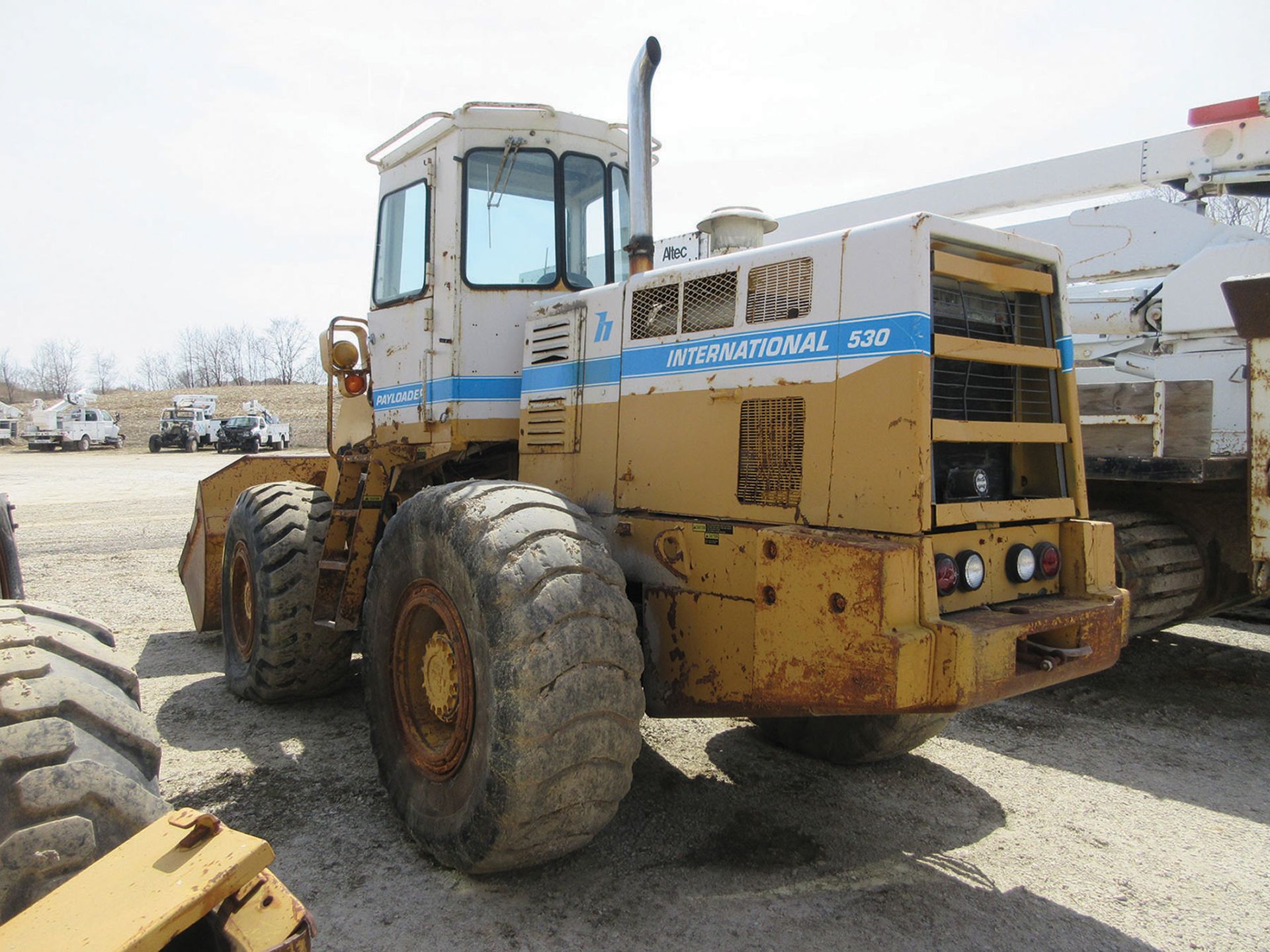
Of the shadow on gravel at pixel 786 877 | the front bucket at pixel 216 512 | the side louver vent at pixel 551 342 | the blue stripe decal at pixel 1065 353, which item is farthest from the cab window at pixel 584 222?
the front bucket at pixel 216 512

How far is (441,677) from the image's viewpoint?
3.72m

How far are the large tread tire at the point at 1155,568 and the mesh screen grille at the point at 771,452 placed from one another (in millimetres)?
3254

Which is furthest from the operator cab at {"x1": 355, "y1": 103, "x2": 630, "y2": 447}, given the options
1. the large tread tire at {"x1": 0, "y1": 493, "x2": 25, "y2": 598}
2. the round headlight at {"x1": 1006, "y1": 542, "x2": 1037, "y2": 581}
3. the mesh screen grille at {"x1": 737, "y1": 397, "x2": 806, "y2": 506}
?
the round headlight at {"x1": 1006, "y1": 542, "x2": 1037, "y2": 581}

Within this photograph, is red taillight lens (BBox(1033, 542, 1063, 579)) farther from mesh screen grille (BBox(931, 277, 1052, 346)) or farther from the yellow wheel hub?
the yellow wheel hub

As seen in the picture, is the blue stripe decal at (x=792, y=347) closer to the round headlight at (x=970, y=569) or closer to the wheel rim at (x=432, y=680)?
the round headlight at (x=970, y=569)

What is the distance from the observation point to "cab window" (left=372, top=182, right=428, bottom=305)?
4977mm

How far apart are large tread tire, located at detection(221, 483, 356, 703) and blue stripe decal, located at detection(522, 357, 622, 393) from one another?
1.86 meters

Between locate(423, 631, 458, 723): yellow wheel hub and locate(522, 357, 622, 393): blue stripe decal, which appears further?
locate(522, 357, 622, 393): blue stripe decal

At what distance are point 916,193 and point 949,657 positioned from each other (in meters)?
7.26

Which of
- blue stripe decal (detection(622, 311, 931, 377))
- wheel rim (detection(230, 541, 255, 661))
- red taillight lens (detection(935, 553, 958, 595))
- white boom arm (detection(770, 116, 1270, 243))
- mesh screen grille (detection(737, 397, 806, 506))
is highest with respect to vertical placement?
white boom arm (detection(770, 116, 1270, 243))

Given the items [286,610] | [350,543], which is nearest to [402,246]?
[350,543]

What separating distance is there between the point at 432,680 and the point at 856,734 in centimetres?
209

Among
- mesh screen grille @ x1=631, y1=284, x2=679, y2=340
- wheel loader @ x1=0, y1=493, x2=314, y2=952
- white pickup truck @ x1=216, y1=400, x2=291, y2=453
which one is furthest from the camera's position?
white pickup truck @ x1=216, y1=400, x2=291, y2=453

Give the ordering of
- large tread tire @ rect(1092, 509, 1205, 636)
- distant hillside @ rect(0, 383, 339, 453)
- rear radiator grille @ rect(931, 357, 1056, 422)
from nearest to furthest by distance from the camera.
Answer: rear radiator grille @ rect(931, 357, 1056, 422) < large tread tire @ rect(1092, 509, 1205, 636) < distant hillside @ rect(0, 383, 339, 453)
